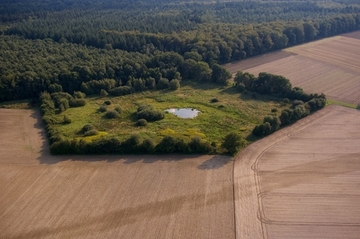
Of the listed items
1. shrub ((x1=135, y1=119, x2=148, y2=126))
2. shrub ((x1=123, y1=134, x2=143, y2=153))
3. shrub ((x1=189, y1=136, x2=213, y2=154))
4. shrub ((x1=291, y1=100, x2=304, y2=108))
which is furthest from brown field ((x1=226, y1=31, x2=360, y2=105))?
shrub ((x1=123, y1=134, x2=143, y2=153))

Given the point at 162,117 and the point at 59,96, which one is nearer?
the point at 162,117

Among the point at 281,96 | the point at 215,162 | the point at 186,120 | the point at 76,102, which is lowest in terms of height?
the point at 281,96

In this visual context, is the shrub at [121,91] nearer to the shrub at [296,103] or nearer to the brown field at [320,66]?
the brown field at [320,66]

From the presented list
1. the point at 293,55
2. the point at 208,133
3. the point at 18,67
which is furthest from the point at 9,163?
the point at 293,55

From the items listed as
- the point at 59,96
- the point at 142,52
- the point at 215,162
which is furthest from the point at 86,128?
the point at 142,52

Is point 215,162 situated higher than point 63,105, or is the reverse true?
point 63,105

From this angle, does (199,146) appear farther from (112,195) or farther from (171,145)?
(112,195)

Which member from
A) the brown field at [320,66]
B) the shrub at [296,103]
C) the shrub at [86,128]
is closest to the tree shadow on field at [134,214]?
the shrub at [86,128]

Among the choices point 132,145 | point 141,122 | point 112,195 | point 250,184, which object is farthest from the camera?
point 141,122
